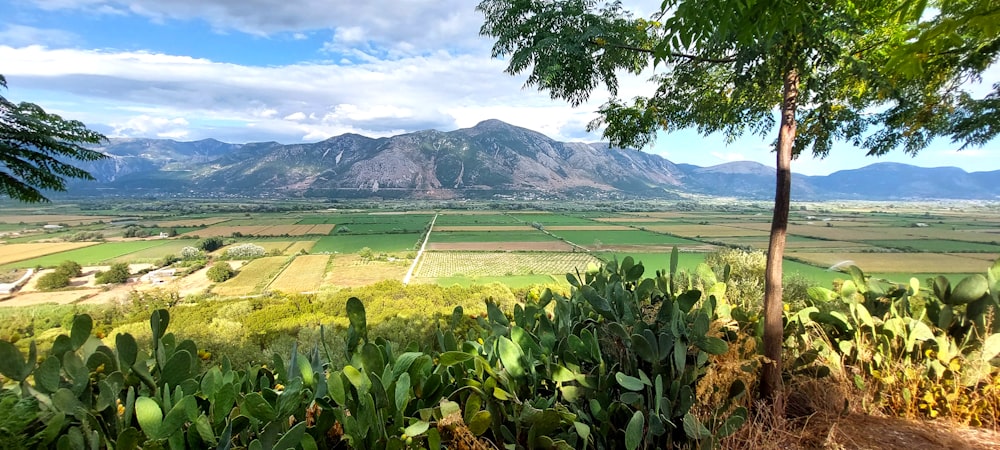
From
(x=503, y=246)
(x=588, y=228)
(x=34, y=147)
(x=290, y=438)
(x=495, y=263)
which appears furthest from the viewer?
(x=588, y=228)

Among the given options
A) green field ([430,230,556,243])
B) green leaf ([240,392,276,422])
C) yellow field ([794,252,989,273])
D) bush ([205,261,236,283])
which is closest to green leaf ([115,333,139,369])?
green leaf ([240,392,276,422])

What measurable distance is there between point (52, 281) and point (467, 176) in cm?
14277

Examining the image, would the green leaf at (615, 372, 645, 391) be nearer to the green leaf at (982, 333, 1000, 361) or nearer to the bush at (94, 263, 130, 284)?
the green leaf at (982, 333, 1000, 361)

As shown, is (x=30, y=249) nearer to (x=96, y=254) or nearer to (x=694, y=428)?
(x=96, y=254)

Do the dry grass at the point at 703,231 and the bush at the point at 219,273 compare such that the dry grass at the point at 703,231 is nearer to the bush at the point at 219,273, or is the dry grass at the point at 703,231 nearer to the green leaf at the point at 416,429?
the bush at the point at 219,273

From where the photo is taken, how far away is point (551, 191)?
140250mm

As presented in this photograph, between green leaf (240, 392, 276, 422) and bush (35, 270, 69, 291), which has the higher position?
green leaf (240, 392, 276, 422)

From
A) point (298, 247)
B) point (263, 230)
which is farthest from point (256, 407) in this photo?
point (263, 230)

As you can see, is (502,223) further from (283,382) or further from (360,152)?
(360,152)

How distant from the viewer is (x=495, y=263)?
107 ft

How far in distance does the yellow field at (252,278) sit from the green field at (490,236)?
49.9 ft

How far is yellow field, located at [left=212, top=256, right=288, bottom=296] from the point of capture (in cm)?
2545

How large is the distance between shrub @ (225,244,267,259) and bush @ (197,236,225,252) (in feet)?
9.66

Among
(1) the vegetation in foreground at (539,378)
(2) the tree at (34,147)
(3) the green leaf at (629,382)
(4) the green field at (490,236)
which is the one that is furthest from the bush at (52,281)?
(3) the green leaf at (629,382)
